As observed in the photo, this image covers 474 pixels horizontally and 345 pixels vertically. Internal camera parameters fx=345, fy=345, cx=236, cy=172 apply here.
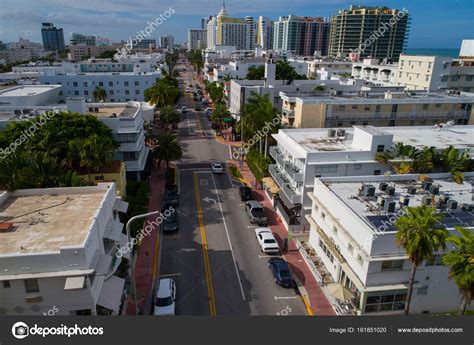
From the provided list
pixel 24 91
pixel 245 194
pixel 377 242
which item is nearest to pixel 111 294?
pixel 377 242

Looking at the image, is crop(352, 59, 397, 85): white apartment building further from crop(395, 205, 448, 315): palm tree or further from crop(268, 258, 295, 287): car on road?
crop(395, 205, 448, 315): palm tree

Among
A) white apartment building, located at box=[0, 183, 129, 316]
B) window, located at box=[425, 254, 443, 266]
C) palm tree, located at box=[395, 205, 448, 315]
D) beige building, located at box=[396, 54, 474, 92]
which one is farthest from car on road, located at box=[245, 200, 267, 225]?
beige building, located at box=[396, 54, 474, 92]

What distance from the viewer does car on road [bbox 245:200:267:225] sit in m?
34.3

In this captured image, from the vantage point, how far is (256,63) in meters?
110

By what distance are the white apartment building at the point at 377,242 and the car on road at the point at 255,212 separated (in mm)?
6490

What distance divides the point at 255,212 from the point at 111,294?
58.4 ft

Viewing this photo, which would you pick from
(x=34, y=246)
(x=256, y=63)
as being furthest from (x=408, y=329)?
(x=256, y=63)

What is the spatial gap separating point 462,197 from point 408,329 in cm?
1823

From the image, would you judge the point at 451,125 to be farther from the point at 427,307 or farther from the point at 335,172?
the point at 427,307

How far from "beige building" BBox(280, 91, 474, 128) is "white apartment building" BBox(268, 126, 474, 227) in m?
6.26

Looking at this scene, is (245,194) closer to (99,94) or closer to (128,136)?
(128,136)

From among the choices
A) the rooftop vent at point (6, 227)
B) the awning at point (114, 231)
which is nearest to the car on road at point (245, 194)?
the awning at point (114, 231)

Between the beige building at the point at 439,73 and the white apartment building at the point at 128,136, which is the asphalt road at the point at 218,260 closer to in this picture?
the white apartment building at the point at 128,136

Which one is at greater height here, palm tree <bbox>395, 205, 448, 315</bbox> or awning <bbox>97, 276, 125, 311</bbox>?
palm tree <bbox>395, 205, 448, 315</bbox>
